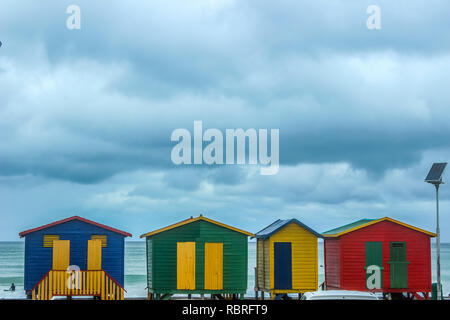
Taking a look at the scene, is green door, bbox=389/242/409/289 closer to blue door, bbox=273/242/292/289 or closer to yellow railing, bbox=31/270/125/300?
blue door, bbox=273/242/292/289

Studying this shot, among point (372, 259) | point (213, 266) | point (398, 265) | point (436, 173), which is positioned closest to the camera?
point (213, 266)

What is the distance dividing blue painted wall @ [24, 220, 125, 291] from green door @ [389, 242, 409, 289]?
39.6 feet

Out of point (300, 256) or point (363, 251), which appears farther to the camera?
point (363, 251)

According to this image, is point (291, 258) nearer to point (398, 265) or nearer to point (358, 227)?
point (358, 227)

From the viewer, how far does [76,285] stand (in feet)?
93.7

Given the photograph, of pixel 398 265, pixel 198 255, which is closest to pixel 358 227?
pixel 398 265

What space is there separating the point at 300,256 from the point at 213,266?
3.75 m

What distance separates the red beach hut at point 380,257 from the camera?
2972 centimetres

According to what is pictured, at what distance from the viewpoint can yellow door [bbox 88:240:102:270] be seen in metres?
29.1

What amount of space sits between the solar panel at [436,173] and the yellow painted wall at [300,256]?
18.6 ft
